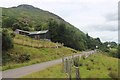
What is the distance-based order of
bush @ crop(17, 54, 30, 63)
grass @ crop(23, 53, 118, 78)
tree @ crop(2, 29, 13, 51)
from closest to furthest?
grass @ crop(23, 53, 118, 78) → bush @ crop(17, 54, 30, 63) → tree @ crop(2, 29, 13, 51)

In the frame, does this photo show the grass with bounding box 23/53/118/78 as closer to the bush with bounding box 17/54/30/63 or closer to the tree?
the bush with bounding box 17/54/30/63

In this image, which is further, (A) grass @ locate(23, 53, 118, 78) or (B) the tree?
(B) the tree

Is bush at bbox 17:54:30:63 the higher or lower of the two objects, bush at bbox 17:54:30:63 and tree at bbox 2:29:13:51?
the lower

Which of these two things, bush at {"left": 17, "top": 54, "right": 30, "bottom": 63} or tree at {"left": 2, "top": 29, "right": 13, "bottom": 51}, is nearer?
bush at {"left": 17, "top": 54, "right": 30, "bottom": 63}

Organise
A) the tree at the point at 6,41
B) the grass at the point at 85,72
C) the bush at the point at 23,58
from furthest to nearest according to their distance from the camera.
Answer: the tree at the point at 6,41 → the bush at the point at 23,58 → the grass at the point at 85,72

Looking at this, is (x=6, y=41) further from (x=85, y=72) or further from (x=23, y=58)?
(x=85, y=72)

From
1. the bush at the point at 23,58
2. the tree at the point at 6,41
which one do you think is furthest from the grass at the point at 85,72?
the tree at the point at 6,41

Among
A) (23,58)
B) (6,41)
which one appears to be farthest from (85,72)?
(6,41)

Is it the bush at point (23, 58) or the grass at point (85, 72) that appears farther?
the bush at point (23, 58)

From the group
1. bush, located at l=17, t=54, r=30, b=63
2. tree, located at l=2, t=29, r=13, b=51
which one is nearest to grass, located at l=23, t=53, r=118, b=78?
bush, located at l=17, t=54, r=30, b=63

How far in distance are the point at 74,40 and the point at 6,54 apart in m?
64.0

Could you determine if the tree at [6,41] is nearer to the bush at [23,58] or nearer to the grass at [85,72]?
the bush at [23,58]

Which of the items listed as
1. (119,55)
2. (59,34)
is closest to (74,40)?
(59,34)

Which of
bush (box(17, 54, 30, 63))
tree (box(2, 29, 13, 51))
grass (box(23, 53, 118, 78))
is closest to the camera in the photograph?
grass (box(23, 53, 118, 78))
